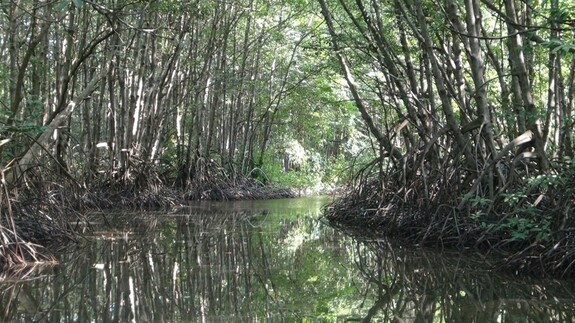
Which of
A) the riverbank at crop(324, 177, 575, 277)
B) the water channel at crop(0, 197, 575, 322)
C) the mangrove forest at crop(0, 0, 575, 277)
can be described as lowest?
the water channel at crop(0, 197, 575, 322)

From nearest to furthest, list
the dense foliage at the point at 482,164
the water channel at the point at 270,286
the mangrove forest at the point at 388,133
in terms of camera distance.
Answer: the water channel at the point at 270,286 → the dense foliage at the point at 482,164 → the mangrove forest at the point at 388,133

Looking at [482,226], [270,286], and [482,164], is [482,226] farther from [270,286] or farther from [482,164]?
[270,286]

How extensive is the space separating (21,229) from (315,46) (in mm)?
4911

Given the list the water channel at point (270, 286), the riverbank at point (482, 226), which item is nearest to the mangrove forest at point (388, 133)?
the riverbank at point (482, 226)

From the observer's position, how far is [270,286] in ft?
14.0

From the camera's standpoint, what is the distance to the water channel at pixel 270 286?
11.2 ft

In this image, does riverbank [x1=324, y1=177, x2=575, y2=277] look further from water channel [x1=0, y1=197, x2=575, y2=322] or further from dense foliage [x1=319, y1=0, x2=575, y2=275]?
water channel [x1=0, y1=197, x2=575, y2=322]

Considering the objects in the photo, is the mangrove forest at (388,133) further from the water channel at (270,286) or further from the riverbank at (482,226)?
the water channel at (270,286)

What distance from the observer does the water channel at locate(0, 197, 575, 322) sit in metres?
3.42

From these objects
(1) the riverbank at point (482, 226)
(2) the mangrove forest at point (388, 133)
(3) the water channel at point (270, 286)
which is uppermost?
(2) the mangrove forest at point (388, 133)

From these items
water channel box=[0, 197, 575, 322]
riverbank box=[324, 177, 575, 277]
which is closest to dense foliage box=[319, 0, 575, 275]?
riverbank box=[324, 177, 575, 277]

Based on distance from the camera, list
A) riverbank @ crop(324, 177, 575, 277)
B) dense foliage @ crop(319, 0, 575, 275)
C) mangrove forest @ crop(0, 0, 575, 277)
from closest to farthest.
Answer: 1. riverbank @ crop(324, 177, 575, 277)
2. dense foliage @ crop(319, 0, 575, 275)
3. mangrove forest @ crop(0, 0, 575, 277)

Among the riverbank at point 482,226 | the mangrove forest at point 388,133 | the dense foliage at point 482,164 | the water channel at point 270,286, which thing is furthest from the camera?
the mangrove forest at point 388,133

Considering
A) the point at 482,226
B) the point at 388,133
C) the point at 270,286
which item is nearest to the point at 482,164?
the point at 482,226
